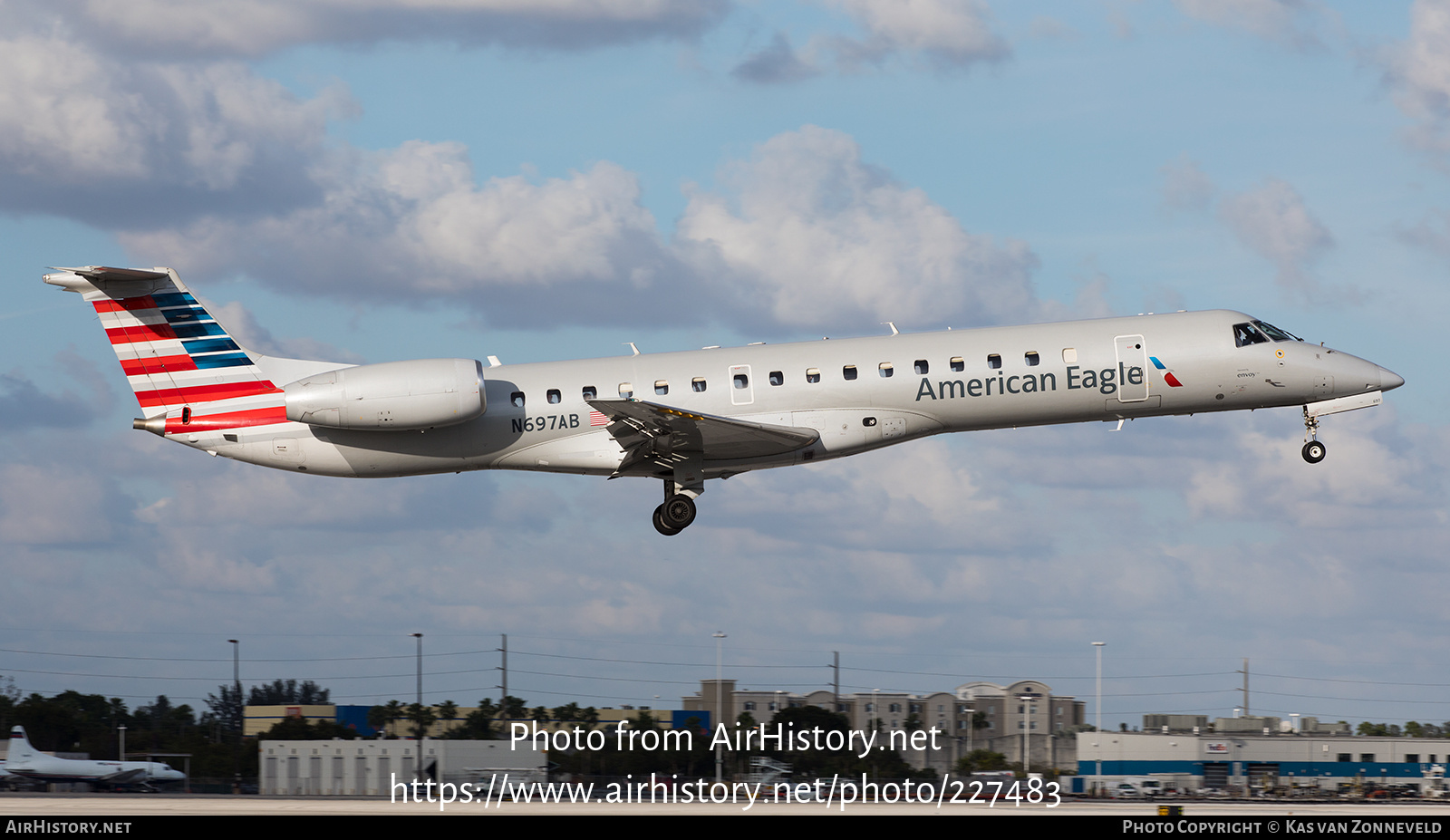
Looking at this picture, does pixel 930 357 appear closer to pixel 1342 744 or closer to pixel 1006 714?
pixel 1006 714

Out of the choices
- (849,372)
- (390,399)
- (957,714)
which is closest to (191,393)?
(390,399)

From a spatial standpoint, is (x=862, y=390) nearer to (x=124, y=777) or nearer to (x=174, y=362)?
(x=174, y=362)

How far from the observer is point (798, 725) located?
44781mm

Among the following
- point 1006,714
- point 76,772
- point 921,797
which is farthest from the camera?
point 1006,714

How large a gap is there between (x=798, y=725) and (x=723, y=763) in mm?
8341

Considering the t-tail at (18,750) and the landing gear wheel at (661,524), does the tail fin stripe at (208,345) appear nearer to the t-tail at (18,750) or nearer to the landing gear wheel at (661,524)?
the landing gear wheel at (661,524)

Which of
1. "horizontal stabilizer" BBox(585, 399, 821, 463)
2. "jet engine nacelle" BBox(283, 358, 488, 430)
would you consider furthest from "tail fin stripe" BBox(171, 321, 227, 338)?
"horizontal stabilizer" BBox(585, 399, 821, 463)

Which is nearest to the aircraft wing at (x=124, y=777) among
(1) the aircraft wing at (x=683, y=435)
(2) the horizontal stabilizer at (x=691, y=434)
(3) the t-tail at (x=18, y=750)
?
(3) the t-tail at (x=18, y=750)

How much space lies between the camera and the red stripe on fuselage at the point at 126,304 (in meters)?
25.2

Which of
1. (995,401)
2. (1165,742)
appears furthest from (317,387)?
(1165,742)

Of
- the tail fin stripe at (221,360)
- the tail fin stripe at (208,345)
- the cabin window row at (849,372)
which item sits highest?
the tail fin stripe at (208,345)

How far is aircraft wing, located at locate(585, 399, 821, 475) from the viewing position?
23.0 m
